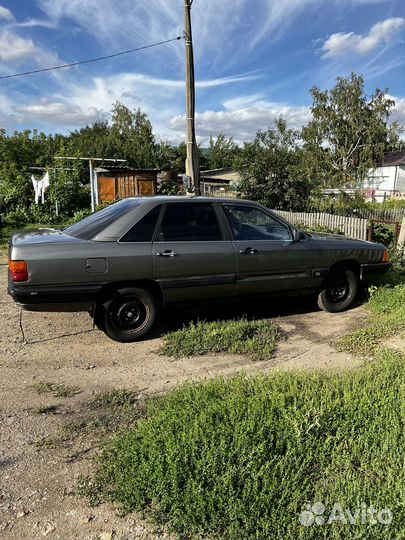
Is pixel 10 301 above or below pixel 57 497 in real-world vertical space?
above

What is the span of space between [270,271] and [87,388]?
2658 mm

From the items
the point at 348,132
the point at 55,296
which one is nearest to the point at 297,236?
the point at 55,296

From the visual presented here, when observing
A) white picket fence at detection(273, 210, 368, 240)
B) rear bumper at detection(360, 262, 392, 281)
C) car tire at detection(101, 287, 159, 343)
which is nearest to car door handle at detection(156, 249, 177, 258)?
car tire at detection(101, 287, 159, 343)

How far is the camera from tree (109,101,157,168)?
142 ft

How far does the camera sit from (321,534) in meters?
2.09

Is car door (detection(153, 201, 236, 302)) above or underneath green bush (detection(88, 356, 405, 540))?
above

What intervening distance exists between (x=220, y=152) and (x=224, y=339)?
60692 millimetres

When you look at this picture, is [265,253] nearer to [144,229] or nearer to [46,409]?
[144,229]

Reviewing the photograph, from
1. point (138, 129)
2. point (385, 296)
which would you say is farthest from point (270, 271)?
point (138, 129)

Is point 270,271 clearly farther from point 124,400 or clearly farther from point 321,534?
point 321,534

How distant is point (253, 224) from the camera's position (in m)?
5.39

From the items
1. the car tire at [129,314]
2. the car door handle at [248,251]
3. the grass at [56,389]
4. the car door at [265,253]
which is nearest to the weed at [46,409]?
the grass at [56,389]

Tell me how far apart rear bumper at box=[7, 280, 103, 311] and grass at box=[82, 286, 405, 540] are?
1.68m

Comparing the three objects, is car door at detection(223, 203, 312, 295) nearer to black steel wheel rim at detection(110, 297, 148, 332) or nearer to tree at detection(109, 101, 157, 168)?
black steel wheel rim at detection(110, 297, 148, 332)
